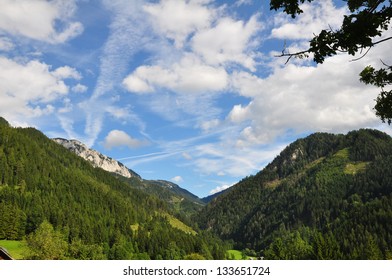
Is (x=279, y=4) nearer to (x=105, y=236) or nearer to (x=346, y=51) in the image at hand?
(x=346, y=51)

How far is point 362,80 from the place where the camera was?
15305 millimetres

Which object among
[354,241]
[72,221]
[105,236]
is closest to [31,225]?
[72,221]

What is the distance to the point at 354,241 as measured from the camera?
198 m

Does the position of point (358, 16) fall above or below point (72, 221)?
below
